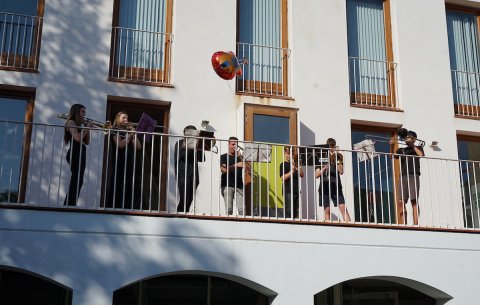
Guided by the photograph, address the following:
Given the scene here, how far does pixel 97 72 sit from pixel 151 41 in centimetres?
117

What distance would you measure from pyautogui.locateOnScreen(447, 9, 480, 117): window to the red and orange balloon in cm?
472

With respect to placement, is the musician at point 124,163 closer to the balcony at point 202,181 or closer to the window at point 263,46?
the balcony at point 202,181

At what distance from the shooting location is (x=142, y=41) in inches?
454

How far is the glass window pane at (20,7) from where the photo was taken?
1118 cm

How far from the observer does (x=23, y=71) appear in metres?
10.7

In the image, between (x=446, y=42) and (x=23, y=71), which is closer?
(x=23, y=71)

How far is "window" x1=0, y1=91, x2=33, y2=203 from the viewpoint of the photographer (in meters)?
10.2

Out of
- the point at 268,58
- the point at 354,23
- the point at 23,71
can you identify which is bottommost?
the point at 23,71

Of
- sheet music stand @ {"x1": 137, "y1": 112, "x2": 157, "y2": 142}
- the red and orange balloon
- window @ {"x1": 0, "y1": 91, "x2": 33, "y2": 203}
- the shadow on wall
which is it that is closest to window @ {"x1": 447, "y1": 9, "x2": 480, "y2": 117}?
the red and orange balloon

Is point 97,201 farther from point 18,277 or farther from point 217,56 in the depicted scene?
point 217,56

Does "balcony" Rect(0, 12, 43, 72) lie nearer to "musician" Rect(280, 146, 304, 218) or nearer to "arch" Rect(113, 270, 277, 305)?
"arch" Rect(113, 270, 277, 305)

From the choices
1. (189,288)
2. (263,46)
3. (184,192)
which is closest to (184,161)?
(184,192)

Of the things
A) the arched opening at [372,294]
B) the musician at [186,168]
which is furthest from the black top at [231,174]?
the arched opening at [372,294]

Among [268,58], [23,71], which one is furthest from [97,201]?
[268,58]
